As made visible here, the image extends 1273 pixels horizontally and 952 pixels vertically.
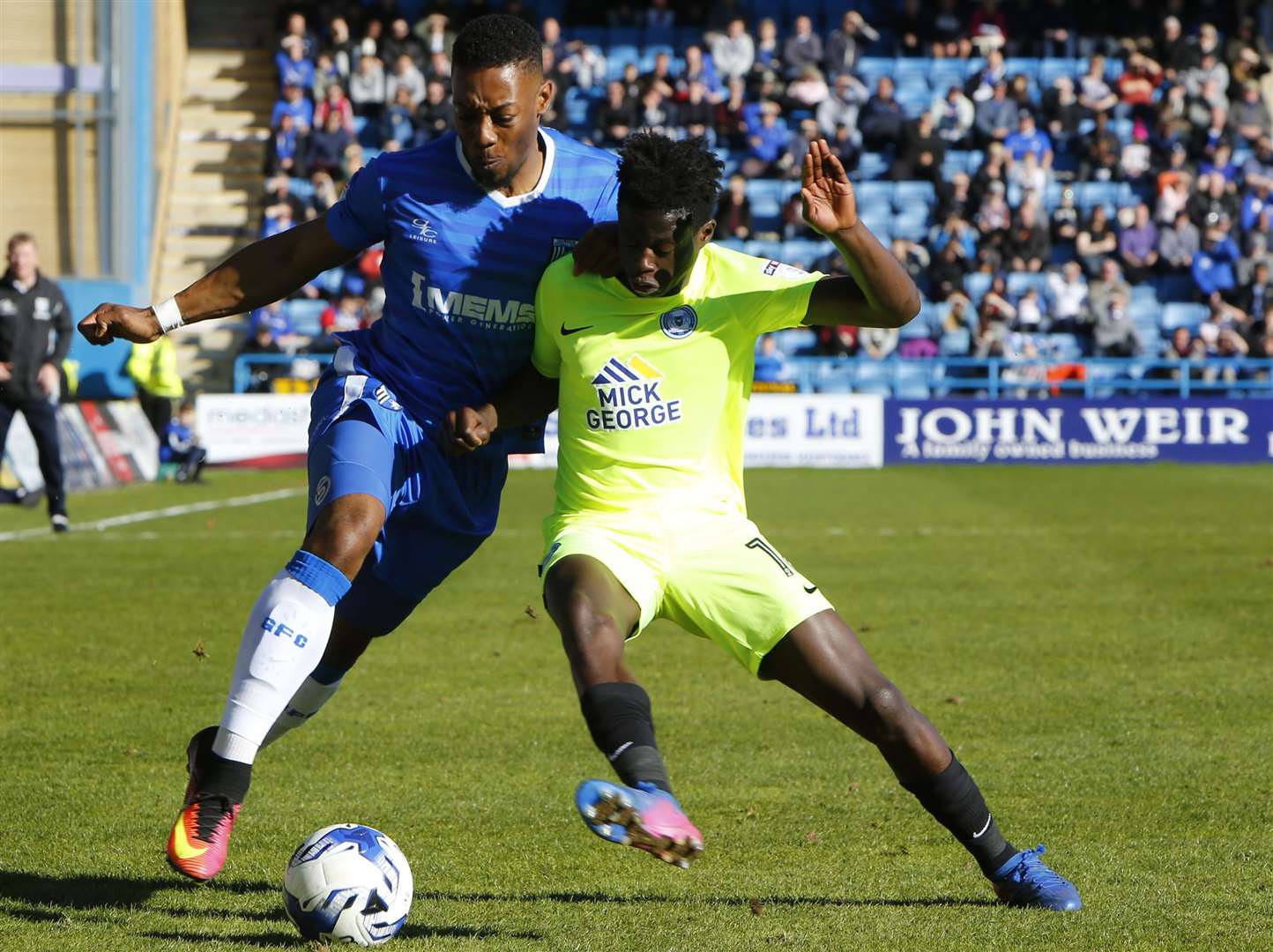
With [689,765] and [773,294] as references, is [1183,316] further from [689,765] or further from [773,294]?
[773,294]

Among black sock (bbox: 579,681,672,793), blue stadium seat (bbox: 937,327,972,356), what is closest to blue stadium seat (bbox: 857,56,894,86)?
blue stadium seat (bbox: 937,327,972,356)

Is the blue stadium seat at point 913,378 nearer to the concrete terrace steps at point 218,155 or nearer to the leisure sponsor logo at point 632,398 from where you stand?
the concrete terrace steps at point 218,155

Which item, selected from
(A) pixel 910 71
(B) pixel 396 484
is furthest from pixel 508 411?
(A) pixel 910 71

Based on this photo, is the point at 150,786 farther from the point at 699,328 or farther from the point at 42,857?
the point at 699,328

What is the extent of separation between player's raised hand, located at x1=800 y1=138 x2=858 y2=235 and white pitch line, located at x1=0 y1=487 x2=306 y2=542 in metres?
11.2

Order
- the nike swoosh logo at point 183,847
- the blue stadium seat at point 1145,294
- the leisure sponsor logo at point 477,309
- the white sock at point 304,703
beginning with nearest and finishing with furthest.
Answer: the nike swoosh logo at point 183,847 → the leisure sponsor logo at point 477,309 → the white sock at point 304,703 → the blue stadium seat at point 1145,294

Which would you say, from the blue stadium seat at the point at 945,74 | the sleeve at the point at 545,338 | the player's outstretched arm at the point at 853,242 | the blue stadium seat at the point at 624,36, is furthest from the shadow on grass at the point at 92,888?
the blue stadium seat at the point at 624,36

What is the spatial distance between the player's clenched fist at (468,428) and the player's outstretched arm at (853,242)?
3.51 ft

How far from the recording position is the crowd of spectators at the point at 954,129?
85.2ft

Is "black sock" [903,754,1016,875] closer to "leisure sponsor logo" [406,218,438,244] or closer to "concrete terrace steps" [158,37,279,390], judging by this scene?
"leisure sponsor logo" [406,218,438,244]

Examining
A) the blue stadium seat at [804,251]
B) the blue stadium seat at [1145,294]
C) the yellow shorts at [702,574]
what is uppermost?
the yellow shorts at [702,574]

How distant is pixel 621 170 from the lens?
14.5ft

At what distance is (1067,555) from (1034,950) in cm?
941

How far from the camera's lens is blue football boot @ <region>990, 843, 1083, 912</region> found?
4.54 metres
